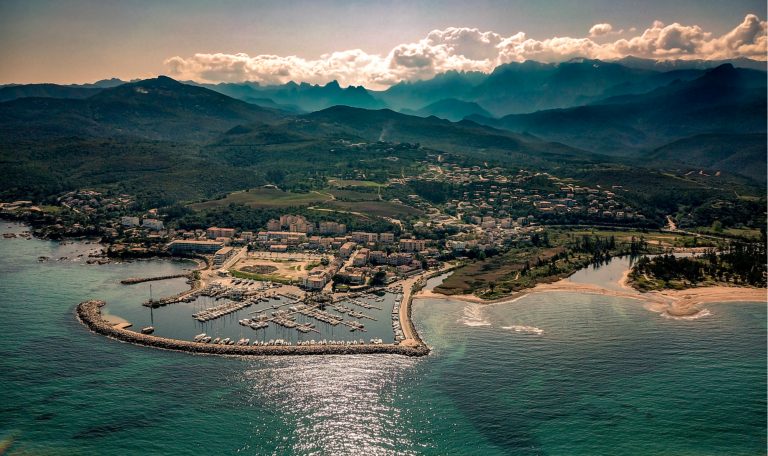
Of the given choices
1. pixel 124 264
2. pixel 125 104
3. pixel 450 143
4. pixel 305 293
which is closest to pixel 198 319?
pixel 305 293

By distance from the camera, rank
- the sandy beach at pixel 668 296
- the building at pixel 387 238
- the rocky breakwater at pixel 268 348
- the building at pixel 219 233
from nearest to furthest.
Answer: the rocky breakwater at pixel 268 348
the sandy beach at pixel 668 296
the building at pixel 387 238
the building at pixel 219 233

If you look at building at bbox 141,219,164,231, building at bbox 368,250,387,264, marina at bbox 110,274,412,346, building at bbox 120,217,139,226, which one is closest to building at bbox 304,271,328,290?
marina at bbox 110,274,412,346

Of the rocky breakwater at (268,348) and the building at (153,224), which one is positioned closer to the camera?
the rocky breakwater at (268,348)

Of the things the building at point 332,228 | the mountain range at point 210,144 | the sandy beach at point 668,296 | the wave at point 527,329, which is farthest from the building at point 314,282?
the mountain range at point 210,144

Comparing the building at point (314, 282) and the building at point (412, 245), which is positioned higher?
the building at point (412, 245)

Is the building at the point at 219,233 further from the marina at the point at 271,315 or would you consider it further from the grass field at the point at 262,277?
the marina at the point at 271,315

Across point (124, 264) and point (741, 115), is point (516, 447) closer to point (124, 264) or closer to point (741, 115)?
point (124, 264)
